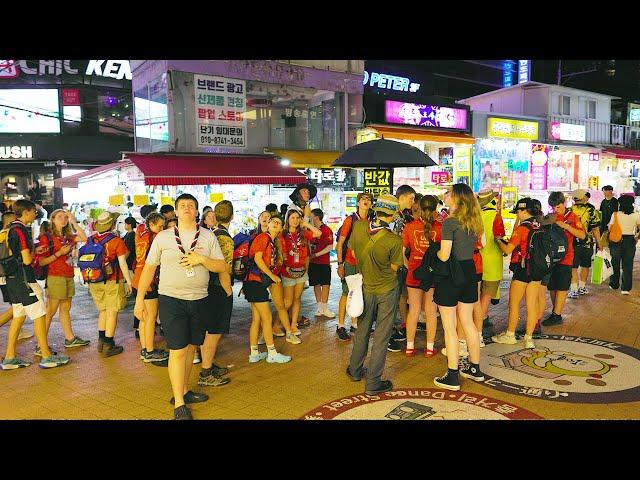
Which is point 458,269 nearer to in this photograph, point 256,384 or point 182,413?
point 256,384

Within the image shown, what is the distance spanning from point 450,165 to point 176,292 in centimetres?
1261

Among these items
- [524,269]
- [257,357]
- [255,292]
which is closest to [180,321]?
[255,292]

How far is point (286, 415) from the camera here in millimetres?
4586

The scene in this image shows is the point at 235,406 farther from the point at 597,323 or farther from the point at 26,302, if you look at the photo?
the point at 597,323

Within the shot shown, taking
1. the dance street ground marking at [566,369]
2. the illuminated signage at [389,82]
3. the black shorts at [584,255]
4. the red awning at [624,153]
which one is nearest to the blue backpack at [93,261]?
the dance street ground marking at [566,369]

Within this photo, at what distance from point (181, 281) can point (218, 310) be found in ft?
2.95

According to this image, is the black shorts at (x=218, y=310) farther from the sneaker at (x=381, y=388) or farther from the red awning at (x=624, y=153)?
the red awning at (x=624, y=153)

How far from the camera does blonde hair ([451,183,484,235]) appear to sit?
503 centimetres

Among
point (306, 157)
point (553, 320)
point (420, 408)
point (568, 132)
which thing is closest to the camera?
point (420, 408)

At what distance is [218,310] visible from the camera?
5.20 metres

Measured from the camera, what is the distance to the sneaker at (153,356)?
240 inches

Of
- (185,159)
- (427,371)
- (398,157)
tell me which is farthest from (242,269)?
(185,159)

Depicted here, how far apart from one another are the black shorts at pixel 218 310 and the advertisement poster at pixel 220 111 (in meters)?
Answer: 6.45

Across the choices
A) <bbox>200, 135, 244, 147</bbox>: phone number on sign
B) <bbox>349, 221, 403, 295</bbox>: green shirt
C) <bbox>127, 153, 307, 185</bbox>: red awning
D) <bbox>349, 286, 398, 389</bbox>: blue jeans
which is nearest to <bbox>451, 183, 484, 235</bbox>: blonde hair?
<bbox>349, 221, 403, 295</bbox>: green shirt
